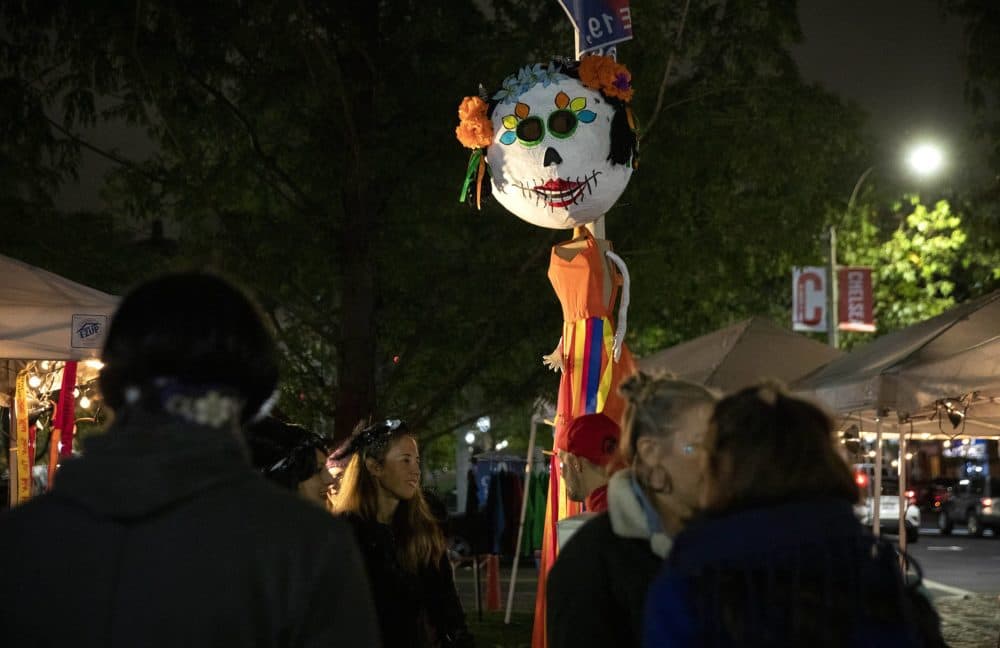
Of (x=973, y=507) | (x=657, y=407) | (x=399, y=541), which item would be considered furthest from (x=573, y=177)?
(x=973, y=507)

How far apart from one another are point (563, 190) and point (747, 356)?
6154 millimetres

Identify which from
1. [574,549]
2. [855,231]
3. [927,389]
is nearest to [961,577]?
[855,231]

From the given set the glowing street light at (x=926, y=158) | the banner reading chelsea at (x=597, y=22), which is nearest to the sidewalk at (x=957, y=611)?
the banner reading chelsea at (x=597, y=22)

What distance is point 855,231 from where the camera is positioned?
25.7m

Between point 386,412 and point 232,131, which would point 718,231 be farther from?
point 232,131

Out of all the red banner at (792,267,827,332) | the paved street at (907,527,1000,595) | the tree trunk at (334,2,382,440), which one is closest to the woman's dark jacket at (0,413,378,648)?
the tree trunk at (334,2,382,440)

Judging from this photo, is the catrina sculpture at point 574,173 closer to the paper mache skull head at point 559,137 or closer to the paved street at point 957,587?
→ the paper mache skull head at point 559,137

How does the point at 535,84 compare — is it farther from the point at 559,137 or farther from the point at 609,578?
the point at 609,578

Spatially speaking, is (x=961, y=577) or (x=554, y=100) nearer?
(x=554, y=100)

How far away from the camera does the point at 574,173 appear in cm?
626

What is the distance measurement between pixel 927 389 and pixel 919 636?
258 inches

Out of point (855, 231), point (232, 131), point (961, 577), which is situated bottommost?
point (961, 577)

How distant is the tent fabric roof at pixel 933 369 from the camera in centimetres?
811

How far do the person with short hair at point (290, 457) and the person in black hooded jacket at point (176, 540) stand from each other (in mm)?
2158
